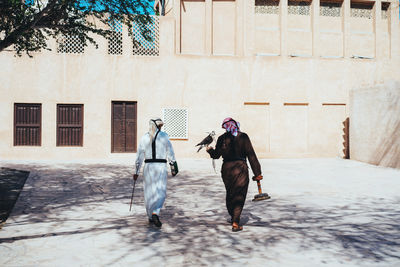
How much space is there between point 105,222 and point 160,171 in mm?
1135

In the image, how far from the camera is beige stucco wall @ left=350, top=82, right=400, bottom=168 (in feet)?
43.0

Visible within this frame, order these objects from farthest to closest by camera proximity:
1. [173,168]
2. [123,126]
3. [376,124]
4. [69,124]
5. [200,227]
A: [123,126]
[69,124]
[376,124]
[173,168]
[200,227]

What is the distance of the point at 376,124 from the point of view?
14016mm

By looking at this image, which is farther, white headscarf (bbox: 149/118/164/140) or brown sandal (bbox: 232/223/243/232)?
white headscarf (bbox: 149/118/164/140)

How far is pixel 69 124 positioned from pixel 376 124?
39.9 feet

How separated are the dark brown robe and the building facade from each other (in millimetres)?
10958

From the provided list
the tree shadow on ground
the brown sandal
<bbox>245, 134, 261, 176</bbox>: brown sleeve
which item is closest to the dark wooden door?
the tree shadow on ground

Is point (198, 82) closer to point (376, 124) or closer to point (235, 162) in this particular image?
point (376, 124)

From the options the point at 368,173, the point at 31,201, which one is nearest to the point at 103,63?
the point at 31,201

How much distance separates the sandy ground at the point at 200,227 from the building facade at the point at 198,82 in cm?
615

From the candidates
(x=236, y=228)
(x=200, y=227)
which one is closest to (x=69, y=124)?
(x=200, y=227)

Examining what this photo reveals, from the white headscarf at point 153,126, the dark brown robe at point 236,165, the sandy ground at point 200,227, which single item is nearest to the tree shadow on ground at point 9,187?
the sandy ground at point 200,227

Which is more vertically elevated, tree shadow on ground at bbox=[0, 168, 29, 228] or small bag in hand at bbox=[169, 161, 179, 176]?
small bag in hand at bbox=[169, 161, 179, 176]

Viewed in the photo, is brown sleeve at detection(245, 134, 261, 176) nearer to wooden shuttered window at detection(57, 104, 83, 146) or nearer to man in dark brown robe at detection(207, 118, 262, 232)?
man in dark brown robe at detection(207, 118, 262, 232)
